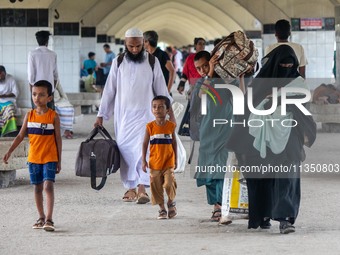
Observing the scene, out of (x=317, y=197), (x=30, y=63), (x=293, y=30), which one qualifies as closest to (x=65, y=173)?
(x=30, y=63)

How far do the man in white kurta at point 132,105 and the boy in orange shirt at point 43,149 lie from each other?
1.50 meters

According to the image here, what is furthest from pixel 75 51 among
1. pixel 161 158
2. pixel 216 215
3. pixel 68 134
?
pixel 216 215

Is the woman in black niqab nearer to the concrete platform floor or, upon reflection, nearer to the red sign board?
the concrete platform floor

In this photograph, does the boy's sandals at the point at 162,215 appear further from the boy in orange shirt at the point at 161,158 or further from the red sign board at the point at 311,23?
the red sign board at the point at 311,23

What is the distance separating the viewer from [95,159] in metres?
9.78

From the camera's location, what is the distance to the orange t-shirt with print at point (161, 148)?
375 inches

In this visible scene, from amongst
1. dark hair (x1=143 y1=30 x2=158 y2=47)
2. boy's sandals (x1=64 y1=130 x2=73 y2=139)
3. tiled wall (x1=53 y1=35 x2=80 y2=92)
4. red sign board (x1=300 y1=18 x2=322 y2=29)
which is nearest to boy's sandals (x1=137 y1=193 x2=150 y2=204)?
dark hair (x1=143 y1=30 x2=158 y2=47)

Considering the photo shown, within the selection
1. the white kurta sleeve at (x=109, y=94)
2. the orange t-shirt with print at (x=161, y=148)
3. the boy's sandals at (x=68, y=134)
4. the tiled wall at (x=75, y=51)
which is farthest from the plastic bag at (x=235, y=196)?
the tiled wall at (x=75, y=51)

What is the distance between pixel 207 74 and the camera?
9.50 meters

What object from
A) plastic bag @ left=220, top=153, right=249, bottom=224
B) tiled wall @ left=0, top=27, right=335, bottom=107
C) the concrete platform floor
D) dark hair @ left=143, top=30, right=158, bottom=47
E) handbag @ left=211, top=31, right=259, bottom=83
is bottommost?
the concrete platform floor

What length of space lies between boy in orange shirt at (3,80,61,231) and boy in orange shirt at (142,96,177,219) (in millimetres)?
982

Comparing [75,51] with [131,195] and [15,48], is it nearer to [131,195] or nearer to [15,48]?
[15,48]

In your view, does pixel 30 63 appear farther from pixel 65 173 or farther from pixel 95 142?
pixel 95 142

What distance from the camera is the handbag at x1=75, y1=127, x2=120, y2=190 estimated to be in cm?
977
